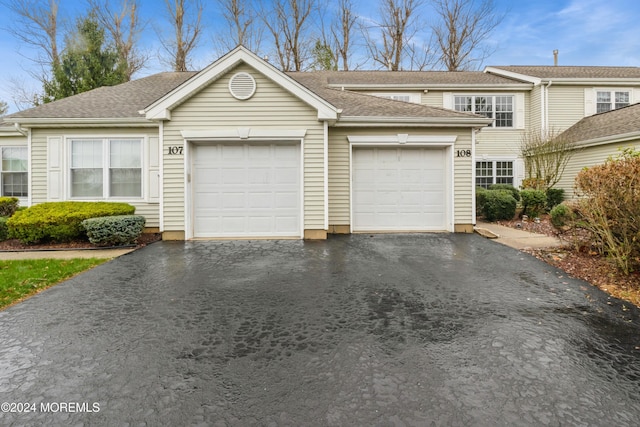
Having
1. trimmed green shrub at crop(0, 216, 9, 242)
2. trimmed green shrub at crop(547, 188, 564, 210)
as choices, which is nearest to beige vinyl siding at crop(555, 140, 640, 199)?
trimmed green shrub at crop(547, 188, 564, 210)

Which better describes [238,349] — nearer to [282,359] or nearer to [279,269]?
[282,359]

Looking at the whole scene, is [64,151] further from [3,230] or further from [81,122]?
[3,230]

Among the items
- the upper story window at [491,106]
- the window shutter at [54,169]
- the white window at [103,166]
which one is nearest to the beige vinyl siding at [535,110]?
the upper story window at [491,106]

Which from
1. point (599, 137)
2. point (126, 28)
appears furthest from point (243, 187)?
point (126, 28)

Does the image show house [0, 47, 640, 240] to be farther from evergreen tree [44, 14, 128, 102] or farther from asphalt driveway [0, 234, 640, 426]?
evergreen tree [44, 14, 128, 102]

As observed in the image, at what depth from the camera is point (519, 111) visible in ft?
53.1

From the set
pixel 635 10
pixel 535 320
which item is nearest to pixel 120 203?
pixel 535 320

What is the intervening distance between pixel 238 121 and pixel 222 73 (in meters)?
1.18

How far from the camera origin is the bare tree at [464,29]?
80.2 ft

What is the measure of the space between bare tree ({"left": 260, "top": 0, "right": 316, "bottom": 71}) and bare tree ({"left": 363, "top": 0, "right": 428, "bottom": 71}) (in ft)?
14.2

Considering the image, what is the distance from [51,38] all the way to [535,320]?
29.5m

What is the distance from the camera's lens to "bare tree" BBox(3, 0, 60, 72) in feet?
71.3

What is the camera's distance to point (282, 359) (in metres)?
2.87

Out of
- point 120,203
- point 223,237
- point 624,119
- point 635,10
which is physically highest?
point 635,10
